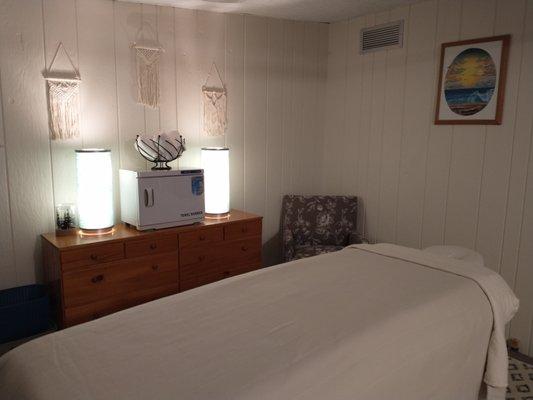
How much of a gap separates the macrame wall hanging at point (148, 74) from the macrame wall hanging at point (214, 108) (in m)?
0.38

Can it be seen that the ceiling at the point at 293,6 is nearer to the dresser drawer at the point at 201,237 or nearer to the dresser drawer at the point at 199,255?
Result: the dresser drawer at the point at 201,237

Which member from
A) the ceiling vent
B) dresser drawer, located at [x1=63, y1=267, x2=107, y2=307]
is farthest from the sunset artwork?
dresser drawer, located at [x1=63, y1=267, x2=107, y2=307]

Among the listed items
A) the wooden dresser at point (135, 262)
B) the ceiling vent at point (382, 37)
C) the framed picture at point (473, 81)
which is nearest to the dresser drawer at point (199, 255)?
the wooden dresser at point (135, 262)

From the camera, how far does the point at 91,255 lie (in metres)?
2.28

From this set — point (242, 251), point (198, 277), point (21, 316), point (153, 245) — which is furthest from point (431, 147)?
point (21, 316)

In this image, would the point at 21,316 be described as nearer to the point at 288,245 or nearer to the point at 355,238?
the point at 288,245

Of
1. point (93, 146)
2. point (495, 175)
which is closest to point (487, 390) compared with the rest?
point (495, 175)

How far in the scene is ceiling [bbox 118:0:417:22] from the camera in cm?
284

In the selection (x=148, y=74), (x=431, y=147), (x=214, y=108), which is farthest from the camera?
(x=214, y=108)

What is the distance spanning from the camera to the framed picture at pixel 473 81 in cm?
260

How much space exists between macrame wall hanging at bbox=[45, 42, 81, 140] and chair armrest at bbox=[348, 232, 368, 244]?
6.97ft

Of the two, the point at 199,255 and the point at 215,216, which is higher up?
the point at 215,216

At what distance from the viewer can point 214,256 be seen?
2801 millimetres

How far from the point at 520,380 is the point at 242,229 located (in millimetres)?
1869
